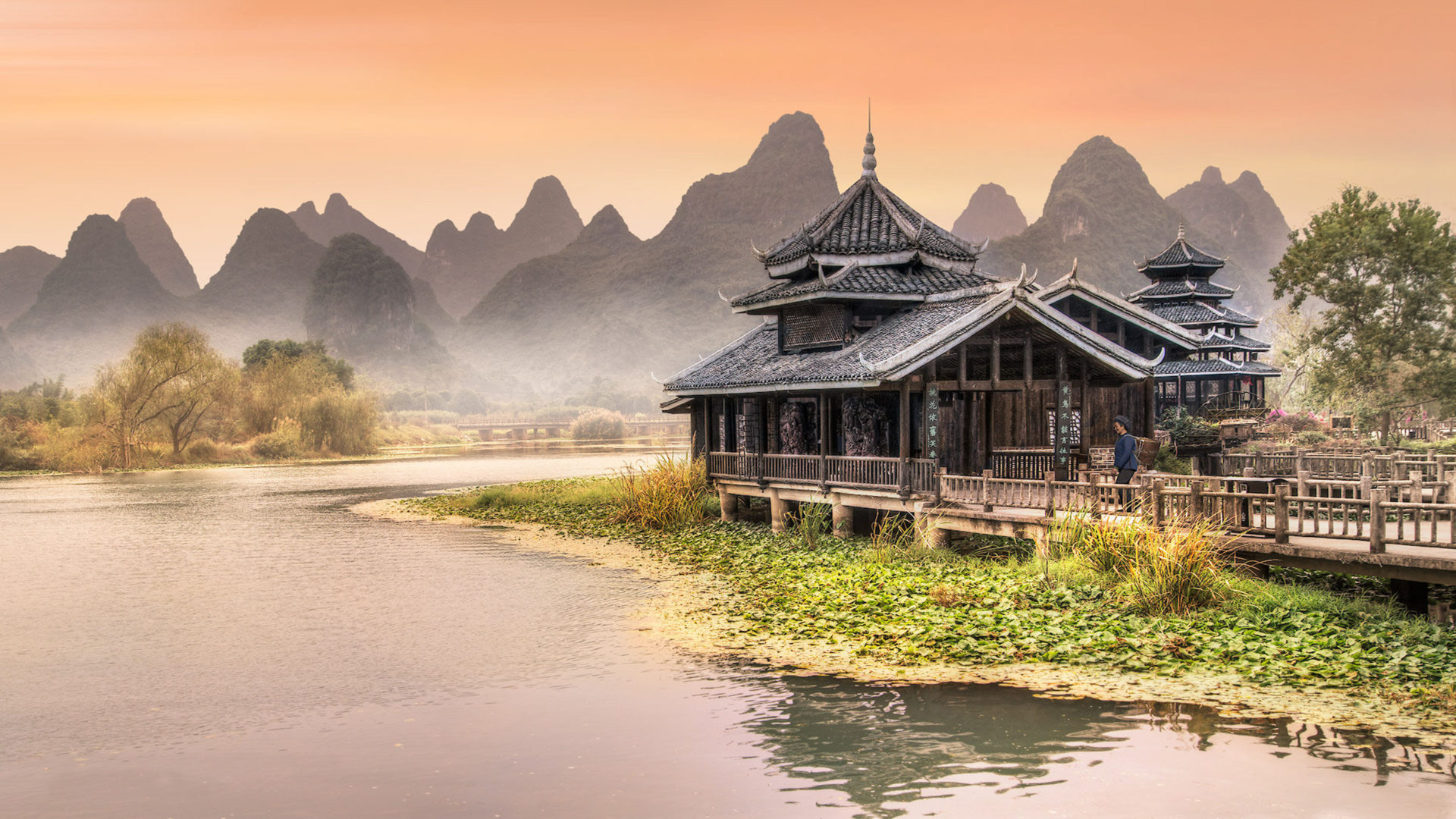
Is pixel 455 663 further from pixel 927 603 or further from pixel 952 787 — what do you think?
pixel 952 787

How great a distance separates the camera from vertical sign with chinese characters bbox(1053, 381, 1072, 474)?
71.7 ft

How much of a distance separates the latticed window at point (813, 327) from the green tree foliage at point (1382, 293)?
26.1m

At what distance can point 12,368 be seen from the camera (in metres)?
180

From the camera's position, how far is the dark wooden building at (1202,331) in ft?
154

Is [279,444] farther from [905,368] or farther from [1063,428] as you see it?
[1063,428]

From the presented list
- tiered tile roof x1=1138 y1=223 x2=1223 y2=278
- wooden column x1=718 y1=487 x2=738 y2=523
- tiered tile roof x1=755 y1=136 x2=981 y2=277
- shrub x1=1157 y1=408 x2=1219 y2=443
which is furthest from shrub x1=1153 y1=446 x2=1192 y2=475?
tiered tile roof x1=1138 y1=223 x2=1223 y2=278

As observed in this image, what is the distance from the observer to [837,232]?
26328 mm

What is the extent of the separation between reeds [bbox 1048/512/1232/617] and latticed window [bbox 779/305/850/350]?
33.2 ft

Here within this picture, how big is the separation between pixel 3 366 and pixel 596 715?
204 m

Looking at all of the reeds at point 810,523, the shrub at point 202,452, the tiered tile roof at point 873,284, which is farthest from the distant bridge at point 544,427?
the reeds at point 810,523

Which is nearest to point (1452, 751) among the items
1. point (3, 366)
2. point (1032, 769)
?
point (1032, 769)

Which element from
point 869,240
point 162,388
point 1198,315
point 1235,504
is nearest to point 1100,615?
point 1235,504

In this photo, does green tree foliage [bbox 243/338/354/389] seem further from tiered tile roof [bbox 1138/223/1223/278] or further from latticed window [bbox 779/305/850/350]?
latticed window [bbox 779/305/850/350]

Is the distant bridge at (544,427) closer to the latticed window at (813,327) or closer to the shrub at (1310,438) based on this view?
the shrub at (1310,438)
